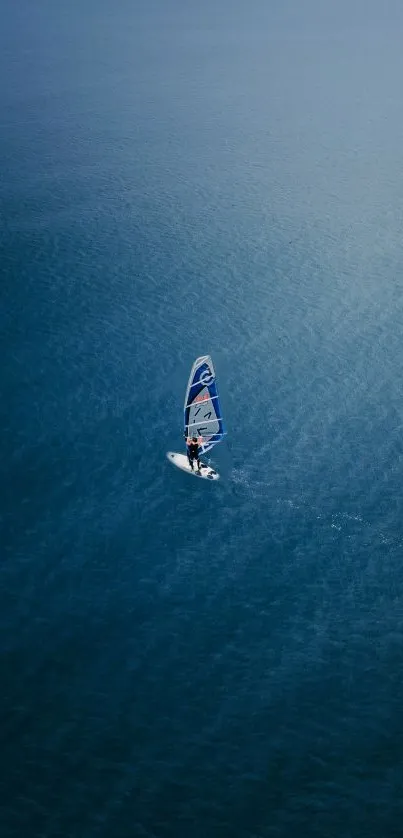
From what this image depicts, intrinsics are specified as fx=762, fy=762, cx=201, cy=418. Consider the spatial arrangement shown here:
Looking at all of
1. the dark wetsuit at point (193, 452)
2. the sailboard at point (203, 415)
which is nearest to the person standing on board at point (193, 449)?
the dark wetsuit at point (193, 452)

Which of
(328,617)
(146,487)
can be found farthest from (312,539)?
(146,487)

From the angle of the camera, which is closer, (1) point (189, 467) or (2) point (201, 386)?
(2) point (201, 386)

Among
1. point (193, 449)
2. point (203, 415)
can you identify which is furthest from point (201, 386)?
point (193, 449)

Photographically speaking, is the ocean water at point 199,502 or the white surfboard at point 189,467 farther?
the white surfboard at point 189,467

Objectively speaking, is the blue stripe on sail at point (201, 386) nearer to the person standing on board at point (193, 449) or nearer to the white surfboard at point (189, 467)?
the person standing on board at point (193, 449)

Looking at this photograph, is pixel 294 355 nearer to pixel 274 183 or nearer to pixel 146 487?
pixel 146 487

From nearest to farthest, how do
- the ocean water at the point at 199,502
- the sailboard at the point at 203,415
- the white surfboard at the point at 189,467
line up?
the ocean water at the point at 199,502, the sailboard at the point at 203,415, the white surfboard at the point at 189,467

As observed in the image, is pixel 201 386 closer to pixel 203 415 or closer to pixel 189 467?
pixel 203 415
